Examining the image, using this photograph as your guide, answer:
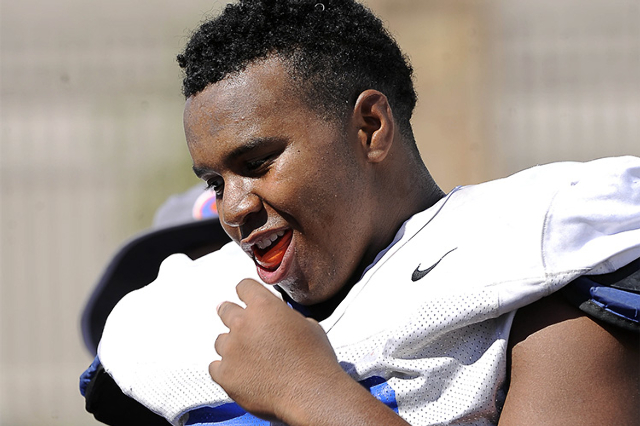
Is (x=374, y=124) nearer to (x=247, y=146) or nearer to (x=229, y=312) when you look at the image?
(x=247, y=146)

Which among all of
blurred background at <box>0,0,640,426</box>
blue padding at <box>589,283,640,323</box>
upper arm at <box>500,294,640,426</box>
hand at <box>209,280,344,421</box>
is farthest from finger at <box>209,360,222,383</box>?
blurred background at <box>0,0,640,426</box>

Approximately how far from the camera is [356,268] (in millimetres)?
1649

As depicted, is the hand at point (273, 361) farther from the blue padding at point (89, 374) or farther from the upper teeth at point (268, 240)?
the blue padding at point (89, 374)

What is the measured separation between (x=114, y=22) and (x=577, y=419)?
20.3 ft

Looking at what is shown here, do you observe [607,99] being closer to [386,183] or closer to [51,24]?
[51,24]

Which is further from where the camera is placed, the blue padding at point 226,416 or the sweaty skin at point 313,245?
the blue padding at point 226,416

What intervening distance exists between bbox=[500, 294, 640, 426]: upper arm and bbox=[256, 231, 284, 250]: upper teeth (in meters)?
0.50

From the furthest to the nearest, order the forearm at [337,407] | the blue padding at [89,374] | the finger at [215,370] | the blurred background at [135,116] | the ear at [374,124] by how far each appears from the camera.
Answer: the blurred background at [135,116] < the blue padding at [89,374] < the ear at [374,124] < the finger at [215,370] < the forearm at [337,407]

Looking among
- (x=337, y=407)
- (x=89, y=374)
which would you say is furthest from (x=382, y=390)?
(x=89, y=374)

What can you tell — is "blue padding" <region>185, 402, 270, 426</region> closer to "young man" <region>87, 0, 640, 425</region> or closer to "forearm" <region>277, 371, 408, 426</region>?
"young man" <region>87, 0, 640, 425</region>

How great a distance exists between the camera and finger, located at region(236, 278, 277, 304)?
1.45 metres

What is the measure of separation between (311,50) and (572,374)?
79 cm

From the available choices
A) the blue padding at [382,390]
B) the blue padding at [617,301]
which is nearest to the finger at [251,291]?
the blue padding at [382,390]

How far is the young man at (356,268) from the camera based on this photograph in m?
1.32
